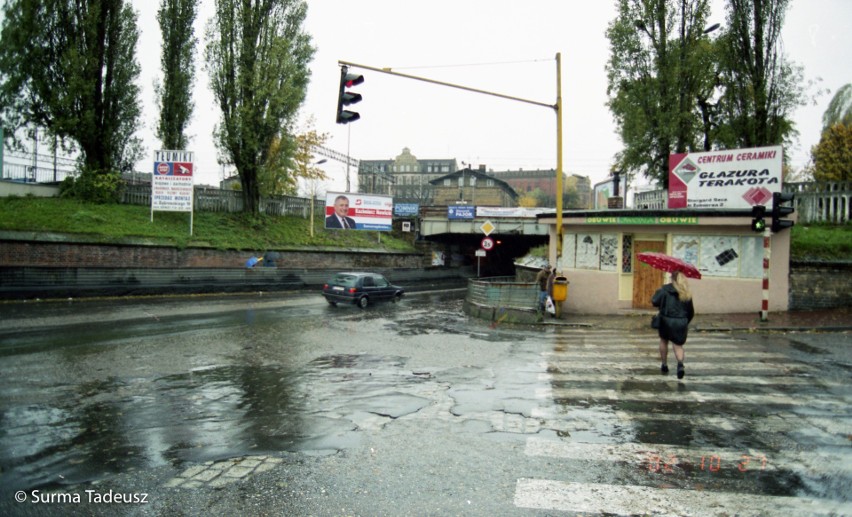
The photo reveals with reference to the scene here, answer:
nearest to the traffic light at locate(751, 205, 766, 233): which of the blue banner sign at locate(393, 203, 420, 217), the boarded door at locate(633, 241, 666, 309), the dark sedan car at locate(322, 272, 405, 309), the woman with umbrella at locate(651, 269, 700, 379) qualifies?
the boarded door at locate(633, 241, 666, 309)

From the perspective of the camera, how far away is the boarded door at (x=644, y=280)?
1911cm

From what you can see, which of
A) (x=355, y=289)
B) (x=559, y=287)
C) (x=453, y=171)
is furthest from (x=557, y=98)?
(x=453, y=171)

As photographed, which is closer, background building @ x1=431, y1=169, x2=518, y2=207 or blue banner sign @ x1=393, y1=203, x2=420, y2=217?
blue banner sign @ x1=393, y1=203, x2=420, y2=217

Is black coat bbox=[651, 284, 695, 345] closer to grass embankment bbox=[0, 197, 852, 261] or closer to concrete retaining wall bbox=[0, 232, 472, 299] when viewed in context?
grass embankment bbox=[0, 197, 852, 261]

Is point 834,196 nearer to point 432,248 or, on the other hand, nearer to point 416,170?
point 432,248

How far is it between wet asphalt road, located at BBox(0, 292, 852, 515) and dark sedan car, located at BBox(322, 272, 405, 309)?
9.75 metres

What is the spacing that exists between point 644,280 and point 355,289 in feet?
37.8

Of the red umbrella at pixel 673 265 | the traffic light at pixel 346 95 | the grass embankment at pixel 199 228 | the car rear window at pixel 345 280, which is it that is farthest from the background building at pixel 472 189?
the red umbrella at pixel 673 265

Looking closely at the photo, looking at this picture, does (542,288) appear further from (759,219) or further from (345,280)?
(345,280)

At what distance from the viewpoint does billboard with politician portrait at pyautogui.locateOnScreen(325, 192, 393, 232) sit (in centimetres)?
3900

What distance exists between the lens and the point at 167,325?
1608 cm

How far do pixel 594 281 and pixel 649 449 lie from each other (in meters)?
14.2

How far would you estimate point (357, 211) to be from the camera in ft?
132

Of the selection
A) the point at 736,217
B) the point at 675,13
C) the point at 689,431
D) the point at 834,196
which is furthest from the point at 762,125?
the point at 689,431
